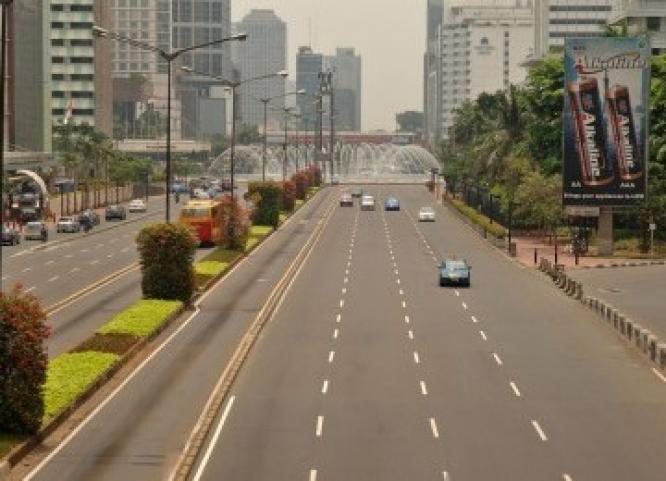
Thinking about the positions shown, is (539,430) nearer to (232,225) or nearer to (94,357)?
(94,357)

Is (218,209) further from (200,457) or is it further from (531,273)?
(200,457)

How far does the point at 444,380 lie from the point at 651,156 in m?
63.8

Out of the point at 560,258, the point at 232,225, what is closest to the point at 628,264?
the point at 560,258

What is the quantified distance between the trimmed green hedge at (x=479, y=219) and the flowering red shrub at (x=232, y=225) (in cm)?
2088

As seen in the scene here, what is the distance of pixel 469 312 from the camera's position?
61.1m

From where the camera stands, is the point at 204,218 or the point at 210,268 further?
the point at 204,218

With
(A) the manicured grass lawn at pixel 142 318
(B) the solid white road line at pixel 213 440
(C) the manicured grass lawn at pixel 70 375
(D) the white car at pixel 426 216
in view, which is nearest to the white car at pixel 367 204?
(D) the white car at pixel 426 216

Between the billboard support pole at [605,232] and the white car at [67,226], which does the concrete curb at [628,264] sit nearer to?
the billboard support pole at [605,232]

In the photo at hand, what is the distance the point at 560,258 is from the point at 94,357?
175 ft

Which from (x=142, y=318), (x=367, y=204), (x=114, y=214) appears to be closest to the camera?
(x=142, y=318)

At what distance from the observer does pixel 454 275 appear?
71938 millimetres

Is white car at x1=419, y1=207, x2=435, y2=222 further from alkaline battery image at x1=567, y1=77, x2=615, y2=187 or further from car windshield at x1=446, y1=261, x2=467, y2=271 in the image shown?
car windshield at x1=446, y1=261, x2=467, y2=271

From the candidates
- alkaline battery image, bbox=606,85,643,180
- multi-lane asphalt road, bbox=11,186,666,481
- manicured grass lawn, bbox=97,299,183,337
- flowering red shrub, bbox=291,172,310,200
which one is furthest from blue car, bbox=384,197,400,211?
manicured grass lawn, bbox=97,299,183,337

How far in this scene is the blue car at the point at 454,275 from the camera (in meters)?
72.0
